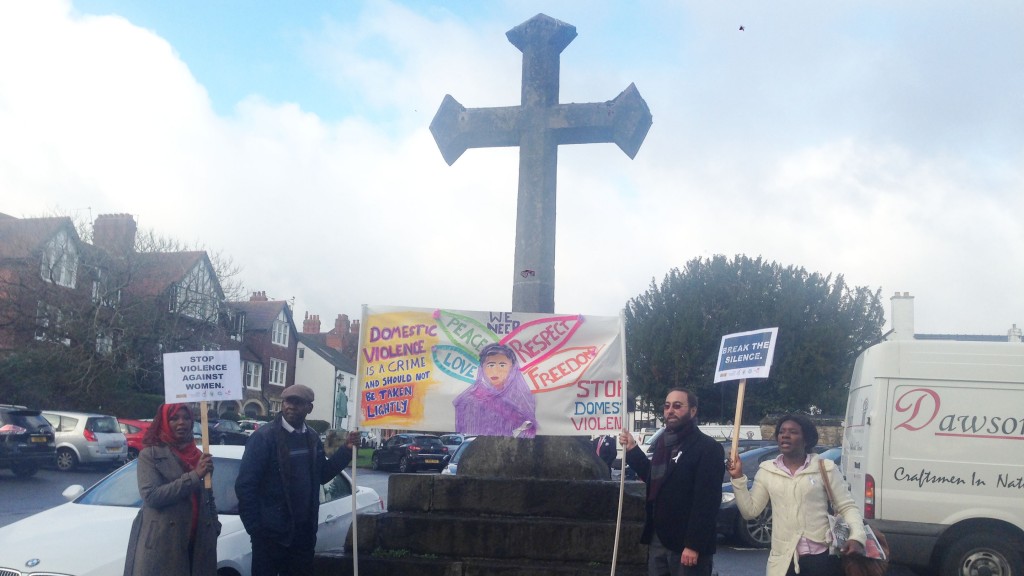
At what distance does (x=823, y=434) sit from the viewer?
2892cm

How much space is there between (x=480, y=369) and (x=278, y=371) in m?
56.0

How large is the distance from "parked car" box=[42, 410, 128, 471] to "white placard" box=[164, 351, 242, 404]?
66.7 ft

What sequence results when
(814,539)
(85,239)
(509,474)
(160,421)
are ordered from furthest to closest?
(85,239) → (509,474) → (160,421) → (814,539)

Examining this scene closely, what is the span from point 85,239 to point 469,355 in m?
34.1

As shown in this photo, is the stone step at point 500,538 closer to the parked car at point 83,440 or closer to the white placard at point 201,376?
the white placard at point 201,376

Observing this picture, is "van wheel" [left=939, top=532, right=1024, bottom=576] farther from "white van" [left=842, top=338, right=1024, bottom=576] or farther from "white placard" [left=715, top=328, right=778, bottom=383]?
"white placard" [left=715, top=328, right=778, bottom=383]

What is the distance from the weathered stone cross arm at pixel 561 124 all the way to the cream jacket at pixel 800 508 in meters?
4.15

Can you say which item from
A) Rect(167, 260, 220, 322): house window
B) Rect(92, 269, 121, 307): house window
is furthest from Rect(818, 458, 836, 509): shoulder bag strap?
Rect(167, 260, 220, 322): house window

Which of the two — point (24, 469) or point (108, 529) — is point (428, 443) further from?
point (108, 529)

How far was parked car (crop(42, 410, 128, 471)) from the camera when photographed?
23.9 m

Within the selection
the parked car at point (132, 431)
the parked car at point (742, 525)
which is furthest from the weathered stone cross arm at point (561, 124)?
the parked car at point (132, 431)

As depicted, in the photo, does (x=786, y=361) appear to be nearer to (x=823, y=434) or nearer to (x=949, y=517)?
(x=823, y=434)

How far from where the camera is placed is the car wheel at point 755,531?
1302 cm

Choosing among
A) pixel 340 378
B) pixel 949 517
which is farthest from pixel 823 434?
pixel 340 378
